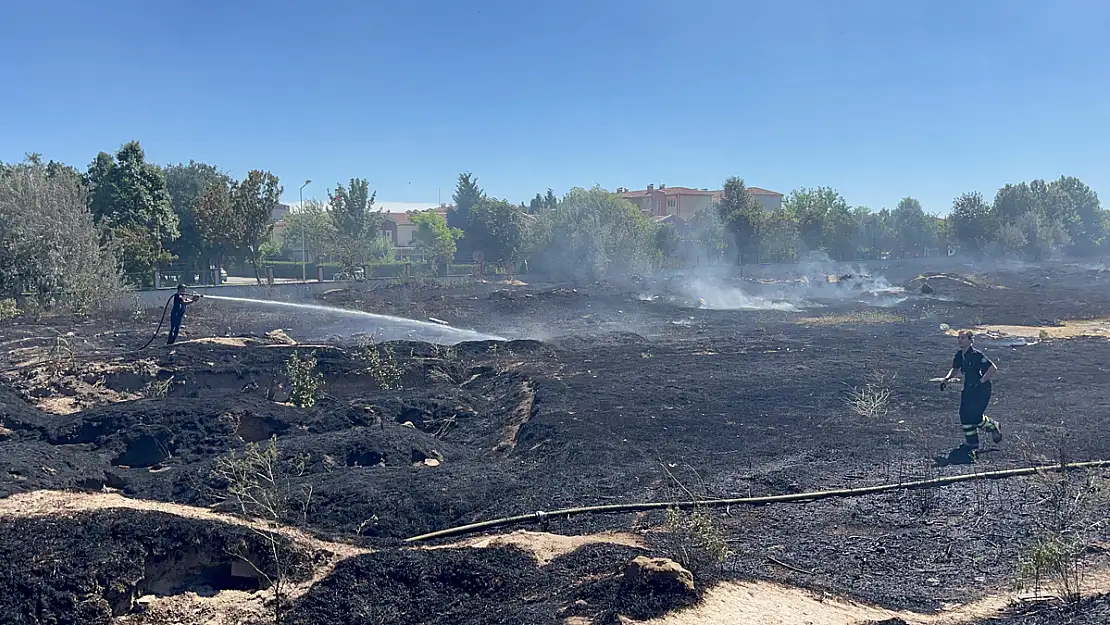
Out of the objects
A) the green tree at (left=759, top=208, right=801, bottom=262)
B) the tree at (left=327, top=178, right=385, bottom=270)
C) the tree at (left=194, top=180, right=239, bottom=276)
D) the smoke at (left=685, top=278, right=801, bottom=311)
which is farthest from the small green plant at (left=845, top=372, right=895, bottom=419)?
the green tree at (left=759, top=208, right=801, bottom=262)

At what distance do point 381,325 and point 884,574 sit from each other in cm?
2325

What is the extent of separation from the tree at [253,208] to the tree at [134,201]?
10.1ft

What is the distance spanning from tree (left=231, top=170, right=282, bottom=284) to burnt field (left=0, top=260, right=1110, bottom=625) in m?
17.6

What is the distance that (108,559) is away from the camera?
6316 millimetres

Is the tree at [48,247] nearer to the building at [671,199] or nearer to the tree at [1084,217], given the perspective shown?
the building at [671,199]

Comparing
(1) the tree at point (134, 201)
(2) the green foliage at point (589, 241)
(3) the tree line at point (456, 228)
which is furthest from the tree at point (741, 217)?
(1) the tree at point (134, 201)

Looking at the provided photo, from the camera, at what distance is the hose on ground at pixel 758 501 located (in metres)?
7.89

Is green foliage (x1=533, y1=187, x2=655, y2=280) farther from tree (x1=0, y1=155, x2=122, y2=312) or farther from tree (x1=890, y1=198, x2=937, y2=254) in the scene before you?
tree (x1=890, y1=198, x2=937, y2=254)

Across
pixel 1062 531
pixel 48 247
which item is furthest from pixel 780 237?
pixel 1062 531

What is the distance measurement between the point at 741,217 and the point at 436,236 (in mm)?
24003

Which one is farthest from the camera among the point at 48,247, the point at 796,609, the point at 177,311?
the point at 48,247

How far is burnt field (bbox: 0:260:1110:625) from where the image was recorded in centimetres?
609

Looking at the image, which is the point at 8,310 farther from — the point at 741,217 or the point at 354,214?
the point at 741,217

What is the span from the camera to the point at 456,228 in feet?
232
